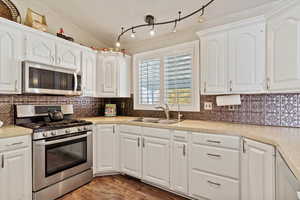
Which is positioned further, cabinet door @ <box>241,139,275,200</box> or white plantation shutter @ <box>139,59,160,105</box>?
white plantation shutter @ <box>139,59,160,105</box>

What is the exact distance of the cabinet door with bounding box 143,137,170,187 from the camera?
7.27 ft

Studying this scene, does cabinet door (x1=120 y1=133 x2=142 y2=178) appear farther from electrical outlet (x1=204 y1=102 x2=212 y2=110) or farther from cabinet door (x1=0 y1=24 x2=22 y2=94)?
cabinet door (x1=0 y1=24 x2=22 y2=94)

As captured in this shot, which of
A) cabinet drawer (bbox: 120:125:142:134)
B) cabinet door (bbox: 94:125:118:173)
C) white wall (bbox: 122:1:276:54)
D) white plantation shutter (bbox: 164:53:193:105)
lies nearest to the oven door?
cabinet door (bbox: 94:125:118:173)

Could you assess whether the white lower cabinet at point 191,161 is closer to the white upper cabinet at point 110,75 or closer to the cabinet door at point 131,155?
the cabinet door at point 131,155

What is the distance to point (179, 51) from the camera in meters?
2.81

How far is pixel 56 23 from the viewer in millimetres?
2832

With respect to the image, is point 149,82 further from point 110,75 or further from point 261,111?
point 261,111

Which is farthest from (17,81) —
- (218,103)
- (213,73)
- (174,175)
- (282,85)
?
(282,85)

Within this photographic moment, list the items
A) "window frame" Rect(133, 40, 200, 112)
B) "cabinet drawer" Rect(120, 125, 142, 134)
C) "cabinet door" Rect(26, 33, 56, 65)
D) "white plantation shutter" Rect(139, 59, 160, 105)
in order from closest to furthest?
1. "cabinet door" Rect(26, 33, 56, 65)
2. "cabinet drawer" Rect(120, 125, 142, 134)
3. "window frame" Rect(133, 40, 200, 112)
4. "white plantation shutter" Rect(139, 59, 160, 105)

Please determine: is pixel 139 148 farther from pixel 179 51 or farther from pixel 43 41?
pixel 43 41

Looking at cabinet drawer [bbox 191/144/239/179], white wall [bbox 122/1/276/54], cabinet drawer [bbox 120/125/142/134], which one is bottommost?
cabinet drawer [bbox 191/144/239/179]

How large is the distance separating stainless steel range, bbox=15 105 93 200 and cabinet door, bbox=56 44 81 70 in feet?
2.36

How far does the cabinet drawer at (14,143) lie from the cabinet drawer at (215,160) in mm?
1919

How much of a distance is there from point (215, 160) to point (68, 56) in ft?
8.57
